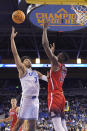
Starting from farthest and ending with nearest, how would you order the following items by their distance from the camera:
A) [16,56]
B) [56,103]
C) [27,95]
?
[27,95]
[16,56]
[56,103]

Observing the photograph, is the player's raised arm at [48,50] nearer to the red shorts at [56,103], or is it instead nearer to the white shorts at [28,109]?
the red shorts at [56,103]

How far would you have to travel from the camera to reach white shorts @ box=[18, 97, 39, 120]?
3.87m

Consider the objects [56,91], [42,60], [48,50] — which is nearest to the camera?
[48,50]

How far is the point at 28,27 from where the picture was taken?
15.5m

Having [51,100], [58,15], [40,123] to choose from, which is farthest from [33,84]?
[40,123]

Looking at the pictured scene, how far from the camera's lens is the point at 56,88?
3.63 metres

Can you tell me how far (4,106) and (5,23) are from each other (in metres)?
8.51

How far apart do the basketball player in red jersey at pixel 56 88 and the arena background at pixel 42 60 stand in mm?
9649

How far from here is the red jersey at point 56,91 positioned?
137 inches

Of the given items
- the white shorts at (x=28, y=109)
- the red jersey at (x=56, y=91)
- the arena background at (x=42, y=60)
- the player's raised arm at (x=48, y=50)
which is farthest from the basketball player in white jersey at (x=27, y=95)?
the arena background at (x=42, y=60)

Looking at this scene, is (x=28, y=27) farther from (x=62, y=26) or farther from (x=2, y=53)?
(x=2, y=53)

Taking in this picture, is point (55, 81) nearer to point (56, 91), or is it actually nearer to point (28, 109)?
point (56, 91)

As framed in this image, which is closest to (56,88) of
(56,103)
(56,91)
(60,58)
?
(56,91)

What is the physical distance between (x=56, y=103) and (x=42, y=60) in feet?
55.1
